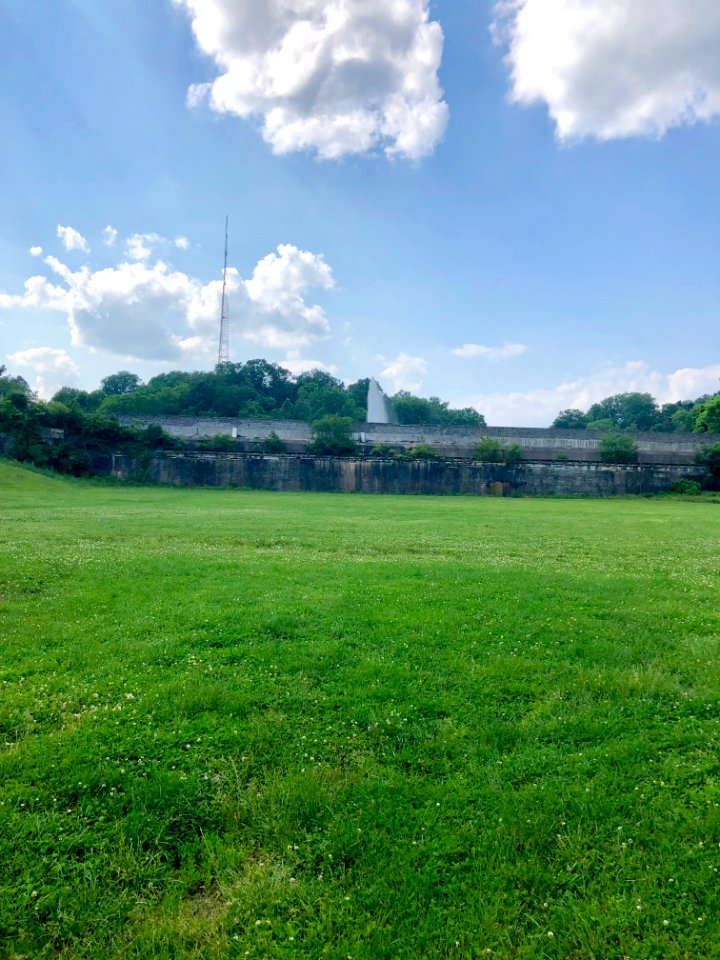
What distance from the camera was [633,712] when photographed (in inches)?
159

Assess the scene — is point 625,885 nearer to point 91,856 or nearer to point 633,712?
point 633,712

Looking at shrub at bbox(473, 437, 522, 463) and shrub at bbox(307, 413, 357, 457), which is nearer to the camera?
shrub at bbox(473, 437, 522, 463)

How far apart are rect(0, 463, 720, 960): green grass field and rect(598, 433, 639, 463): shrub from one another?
35427 millimetres

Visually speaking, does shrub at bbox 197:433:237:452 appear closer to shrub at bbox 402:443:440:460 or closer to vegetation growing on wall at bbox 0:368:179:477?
vegetation growing on wall at bbox 0:368:179:477

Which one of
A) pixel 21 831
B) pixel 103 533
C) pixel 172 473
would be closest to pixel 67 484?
pixel 172 473

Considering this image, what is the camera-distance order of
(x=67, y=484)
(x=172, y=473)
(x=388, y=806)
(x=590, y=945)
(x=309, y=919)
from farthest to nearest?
(x=172, y=473), (x=67, y=484), (x=388, y=806), (x=309, y=919), (x=590, y=945)

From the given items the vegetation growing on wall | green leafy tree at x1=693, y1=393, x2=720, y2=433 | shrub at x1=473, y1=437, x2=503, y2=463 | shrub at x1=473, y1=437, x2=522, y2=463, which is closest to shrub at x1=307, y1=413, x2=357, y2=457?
shrub at x1=473, y1=437, x2=503, y2=463

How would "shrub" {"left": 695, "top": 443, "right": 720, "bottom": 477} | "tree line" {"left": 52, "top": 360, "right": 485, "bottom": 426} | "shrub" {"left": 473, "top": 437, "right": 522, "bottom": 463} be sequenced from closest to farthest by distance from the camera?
"shrub" {"left": 695, "top": 443, "right": 720, "bottom": 477}, "shrub" {"left": 473, "top": 437, "right": 522, "bottom": 463}, "tree line" {"left": 52, "top": 360, "right": 485, "bottom": 426}

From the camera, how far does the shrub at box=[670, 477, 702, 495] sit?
120 feet

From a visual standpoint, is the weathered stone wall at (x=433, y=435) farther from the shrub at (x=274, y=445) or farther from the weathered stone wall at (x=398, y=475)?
the weathered stone wall at (x=398, y=475)

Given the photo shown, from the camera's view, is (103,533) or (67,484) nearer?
(103,533)

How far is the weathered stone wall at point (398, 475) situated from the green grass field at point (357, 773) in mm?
30429

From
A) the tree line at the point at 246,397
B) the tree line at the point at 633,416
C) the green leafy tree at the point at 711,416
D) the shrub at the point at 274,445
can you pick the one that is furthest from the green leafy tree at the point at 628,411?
the shrub at the point at 274,445

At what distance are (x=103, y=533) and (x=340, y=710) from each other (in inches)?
372
